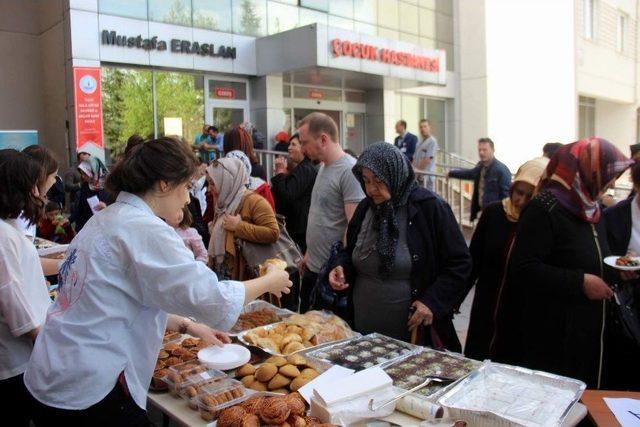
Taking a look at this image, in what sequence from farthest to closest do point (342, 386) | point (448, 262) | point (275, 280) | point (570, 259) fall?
1. point (448, 262)
2. point (570, 259)
3. point (275, 280)
4. point (342, 386)

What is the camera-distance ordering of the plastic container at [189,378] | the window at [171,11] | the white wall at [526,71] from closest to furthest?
the plastic container at [189,378]
the window at [171,11]
the white wall at [526,71]

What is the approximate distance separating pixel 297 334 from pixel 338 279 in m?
0.46

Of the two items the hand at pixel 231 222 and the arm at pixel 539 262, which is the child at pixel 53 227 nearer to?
the hand at pixel 231 222

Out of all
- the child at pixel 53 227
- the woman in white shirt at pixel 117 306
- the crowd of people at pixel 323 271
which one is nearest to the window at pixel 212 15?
the child at pixel 53 227

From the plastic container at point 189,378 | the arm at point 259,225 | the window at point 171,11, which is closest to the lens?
the plastic container at point 189,378

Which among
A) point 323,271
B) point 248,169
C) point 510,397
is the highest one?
point 248,169

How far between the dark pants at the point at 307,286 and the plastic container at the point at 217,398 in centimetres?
194

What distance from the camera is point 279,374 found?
225 centimetres

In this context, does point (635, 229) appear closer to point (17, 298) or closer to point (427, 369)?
point (427, 369)

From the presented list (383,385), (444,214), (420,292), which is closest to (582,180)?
(444,214)

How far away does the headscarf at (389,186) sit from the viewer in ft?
9.38

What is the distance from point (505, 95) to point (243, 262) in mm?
17551

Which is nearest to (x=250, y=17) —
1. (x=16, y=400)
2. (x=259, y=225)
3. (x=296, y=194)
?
(x=296, y=194)

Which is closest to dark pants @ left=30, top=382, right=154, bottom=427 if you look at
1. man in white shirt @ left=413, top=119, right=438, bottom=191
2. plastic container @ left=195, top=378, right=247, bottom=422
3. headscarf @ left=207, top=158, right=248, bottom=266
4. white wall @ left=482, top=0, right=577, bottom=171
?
plastic container @ left=195, top=378, right=247, bottom=422
